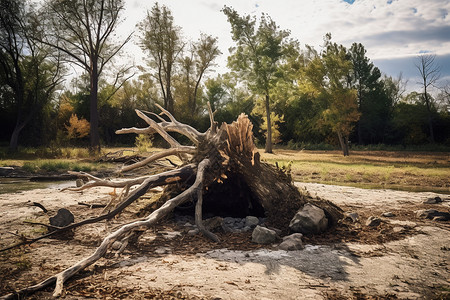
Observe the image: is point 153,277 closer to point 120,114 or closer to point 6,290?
point 6,290

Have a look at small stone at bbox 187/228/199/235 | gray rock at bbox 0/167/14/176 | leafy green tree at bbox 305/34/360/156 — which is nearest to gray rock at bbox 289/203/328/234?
small stone at bbox 187/228/199/235

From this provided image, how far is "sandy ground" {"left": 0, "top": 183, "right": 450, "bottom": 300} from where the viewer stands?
2766 mm

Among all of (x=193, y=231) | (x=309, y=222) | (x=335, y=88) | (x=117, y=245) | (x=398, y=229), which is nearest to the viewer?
(x=117, y=245)

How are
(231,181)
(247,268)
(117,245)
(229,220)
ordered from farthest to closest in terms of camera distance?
1. (231,181)
2. (229,220)
3. (117,245)
4. (247,268)

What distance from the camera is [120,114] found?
128 feet

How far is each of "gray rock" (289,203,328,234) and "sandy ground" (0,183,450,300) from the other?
23cm

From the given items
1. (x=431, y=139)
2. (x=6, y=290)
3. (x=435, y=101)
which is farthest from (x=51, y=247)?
→ (x=435, y=101)

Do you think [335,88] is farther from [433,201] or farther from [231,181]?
[231,181]

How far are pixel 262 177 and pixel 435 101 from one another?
4354 centimetres

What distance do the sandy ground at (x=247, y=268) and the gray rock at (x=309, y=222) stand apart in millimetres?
230

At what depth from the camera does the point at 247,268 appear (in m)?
3.30

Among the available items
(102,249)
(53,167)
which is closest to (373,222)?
(102,249)

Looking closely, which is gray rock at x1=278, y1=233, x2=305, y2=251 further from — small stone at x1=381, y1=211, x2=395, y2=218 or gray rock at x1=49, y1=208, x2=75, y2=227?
gray rock at x1=49, y1=208, x2=75, y2=227

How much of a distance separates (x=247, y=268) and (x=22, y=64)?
30.5 m
